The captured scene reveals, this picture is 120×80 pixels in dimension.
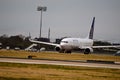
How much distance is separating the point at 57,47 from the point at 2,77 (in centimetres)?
7008

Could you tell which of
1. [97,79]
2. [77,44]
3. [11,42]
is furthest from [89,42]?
[11,42]

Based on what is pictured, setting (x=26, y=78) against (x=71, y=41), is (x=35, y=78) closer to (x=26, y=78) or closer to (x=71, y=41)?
(x=26, y=78)

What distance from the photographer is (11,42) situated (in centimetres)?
18438

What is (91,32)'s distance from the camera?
11244 centimetres

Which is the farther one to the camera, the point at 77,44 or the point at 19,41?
the point at 19,41

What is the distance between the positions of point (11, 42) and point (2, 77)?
15858cm

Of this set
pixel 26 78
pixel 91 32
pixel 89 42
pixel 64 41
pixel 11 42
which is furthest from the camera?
pixel 11 42

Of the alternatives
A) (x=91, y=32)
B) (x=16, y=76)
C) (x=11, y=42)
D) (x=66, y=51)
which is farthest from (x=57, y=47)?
(x=11, y=42)

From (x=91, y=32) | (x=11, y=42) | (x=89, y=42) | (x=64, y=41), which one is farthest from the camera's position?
(x=11, y=42)

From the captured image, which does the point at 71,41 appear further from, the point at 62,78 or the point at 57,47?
the point at 62,78

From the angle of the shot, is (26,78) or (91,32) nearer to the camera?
(26,78)

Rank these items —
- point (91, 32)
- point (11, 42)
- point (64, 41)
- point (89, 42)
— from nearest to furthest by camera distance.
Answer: point (64, 41) → point (89, 42) → point (91, 32) → point (11, 42)

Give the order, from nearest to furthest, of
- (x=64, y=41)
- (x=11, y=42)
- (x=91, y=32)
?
(x=64, y=41), (x=91, y=32), (x=11, y=42)

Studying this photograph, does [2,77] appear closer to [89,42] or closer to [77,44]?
[77,44]
